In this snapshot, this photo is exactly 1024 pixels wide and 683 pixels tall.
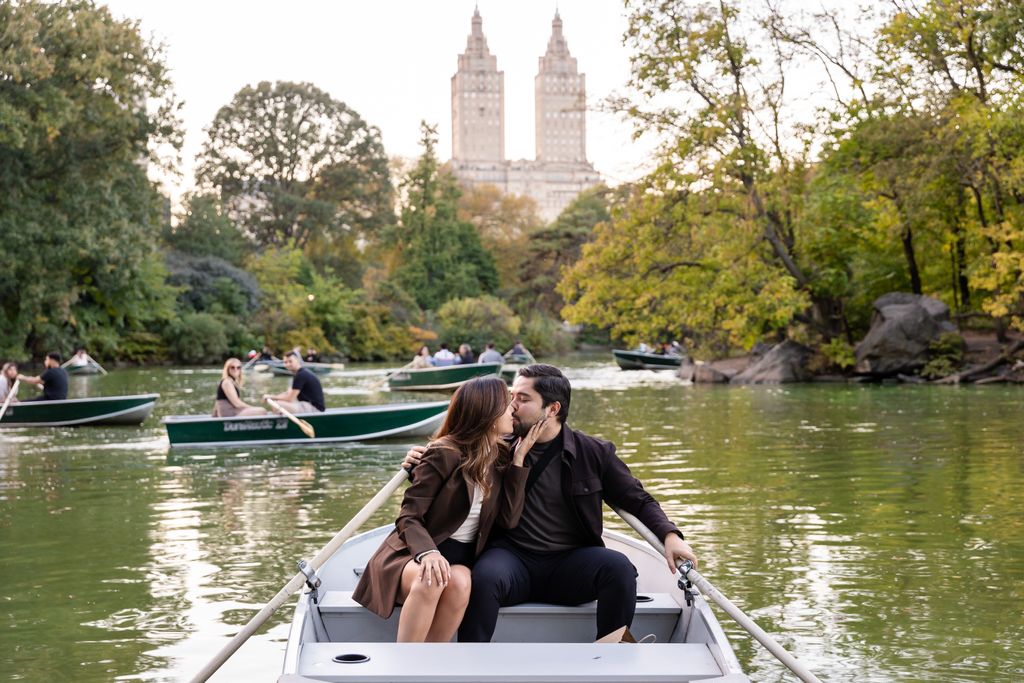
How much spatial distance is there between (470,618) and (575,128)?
565 ft

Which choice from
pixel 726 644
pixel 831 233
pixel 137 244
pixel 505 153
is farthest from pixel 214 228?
pixel 505 153

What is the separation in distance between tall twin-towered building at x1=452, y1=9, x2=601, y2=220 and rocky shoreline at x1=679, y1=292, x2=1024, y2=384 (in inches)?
5137

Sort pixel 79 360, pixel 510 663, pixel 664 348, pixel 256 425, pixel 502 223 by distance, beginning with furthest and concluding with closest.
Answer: pixel 502 223, pixel 664 348, pixel 79 360, pixel 256 425, pixel 510 663

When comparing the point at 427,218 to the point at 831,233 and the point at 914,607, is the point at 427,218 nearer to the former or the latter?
the point at 831,233

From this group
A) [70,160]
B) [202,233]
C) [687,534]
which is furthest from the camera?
[202,233]

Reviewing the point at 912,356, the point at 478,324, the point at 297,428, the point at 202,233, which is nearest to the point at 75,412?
the point at 297,428

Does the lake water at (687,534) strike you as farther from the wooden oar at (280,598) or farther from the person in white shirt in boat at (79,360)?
the person in white shirt in boat at (79,360)

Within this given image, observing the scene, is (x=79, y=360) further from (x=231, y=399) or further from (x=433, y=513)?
(x=433, y=513)

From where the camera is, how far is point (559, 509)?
16.8ft

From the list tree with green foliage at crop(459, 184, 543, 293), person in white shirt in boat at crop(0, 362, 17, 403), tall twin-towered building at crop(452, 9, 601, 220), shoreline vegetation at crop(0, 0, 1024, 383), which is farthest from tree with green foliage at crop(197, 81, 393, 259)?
tall twin-towered building at crop(452, 9, 601, 220)

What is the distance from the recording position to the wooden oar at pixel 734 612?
169 inches

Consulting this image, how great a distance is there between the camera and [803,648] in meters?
5.87

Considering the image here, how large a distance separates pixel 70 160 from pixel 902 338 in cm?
2262

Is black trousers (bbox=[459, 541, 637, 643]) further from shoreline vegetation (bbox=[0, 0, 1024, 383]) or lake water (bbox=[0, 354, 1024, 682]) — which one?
shoreline vegetation (bbox=[0, 0, 1024, 383])
